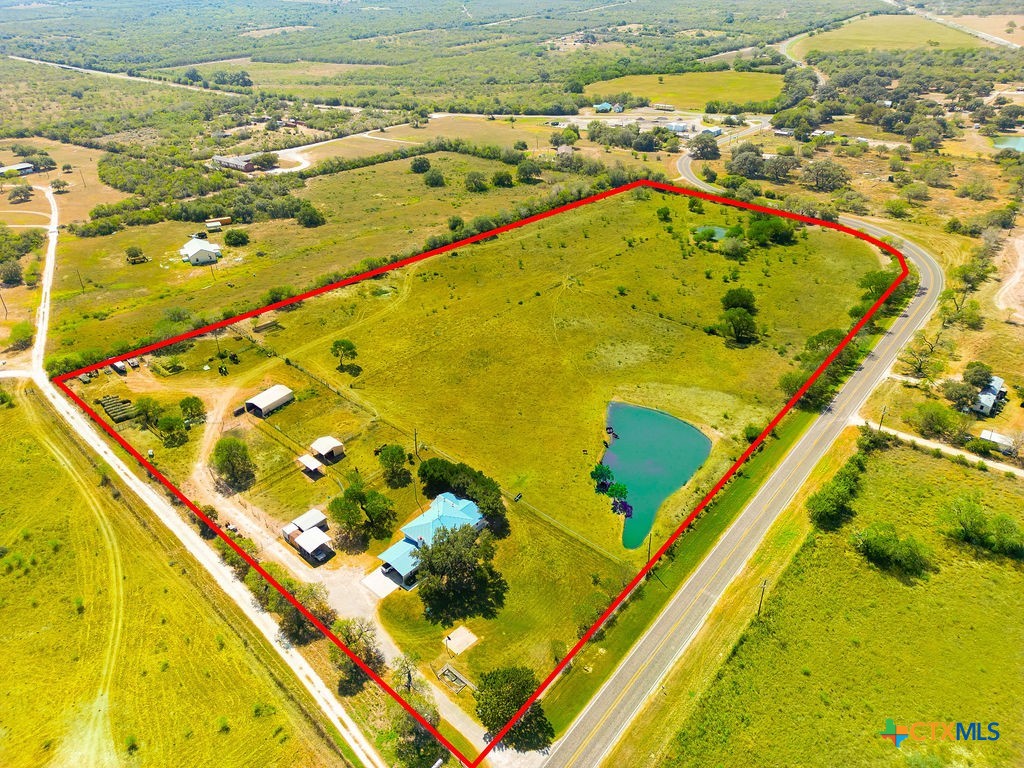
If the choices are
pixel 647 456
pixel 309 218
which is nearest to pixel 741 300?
pixel 647 456

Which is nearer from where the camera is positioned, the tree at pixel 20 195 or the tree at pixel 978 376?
the tree at pixel 978 376

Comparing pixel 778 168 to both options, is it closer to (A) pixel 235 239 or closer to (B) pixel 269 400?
(A) pixel 235 239

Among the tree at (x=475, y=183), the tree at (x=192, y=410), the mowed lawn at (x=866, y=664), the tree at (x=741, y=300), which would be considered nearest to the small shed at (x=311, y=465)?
the tree at (x=192, y=410)

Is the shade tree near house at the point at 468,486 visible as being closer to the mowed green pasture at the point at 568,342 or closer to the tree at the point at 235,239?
the mowed green pasture at the point at 568,342

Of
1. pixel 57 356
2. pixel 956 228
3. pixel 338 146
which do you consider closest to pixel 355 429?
pixel 57 356

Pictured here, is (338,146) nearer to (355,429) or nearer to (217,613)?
(355,429)

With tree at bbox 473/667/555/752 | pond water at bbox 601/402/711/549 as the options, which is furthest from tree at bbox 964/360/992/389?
tree at bbox 473/667/555/752

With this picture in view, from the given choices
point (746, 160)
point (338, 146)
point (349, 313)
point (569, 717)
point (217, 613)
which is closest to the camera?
point (569, 717)
